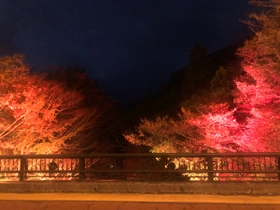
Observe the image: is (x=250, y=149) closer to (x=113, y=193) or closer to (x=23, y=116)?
(x=113, y=193)

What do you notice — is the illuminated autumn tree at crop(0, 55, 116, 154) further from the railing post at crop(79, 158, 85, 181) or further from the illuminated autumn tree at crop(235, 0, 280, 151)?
the illuminated autumn tree at crop(235, 0, 280, 151)

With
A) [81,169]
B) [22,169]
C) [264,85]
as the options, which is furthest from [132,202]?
[264,85]

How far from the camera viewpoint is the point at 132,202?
879cm

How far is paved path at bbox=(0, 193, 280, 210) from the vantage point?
27.2 feet

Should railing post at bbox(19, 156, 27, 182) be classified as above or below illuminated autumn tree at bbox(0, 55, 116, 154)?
below

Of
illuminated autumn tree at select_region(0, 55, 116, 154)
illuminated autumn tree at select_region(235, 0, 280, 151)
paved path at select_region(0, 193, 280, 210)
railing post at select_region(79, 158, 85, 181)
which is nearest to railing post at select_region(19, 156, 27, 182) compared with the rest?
paved path at select_region(0, 193, 280, 210)

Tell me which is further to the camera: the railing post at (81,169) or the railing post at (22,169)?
the railing post at (22,169)

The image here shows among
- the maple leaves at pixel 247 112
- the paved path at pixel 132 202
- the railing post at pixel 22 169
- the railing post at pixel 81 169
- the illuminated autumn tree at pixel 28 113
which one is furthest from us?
the illuminated autumn tree at pixel 28 113

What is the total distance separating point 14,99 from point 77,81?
51.2 feet

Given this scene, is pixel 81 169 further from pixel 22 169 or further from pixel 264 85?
pixel 264 85

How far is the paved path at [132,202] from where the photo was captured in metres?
8.29

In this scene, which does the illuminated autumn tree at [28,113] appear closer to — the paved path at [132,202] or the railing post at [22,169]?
the railing post at [22,169]

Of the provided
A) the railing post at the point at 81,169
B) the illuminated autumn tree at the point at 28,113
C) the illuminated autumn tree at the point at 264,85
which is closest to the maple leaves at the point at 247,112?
the illuminated autumn tree at the point at 264,85

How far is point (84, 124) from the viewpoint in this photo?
2572cm
